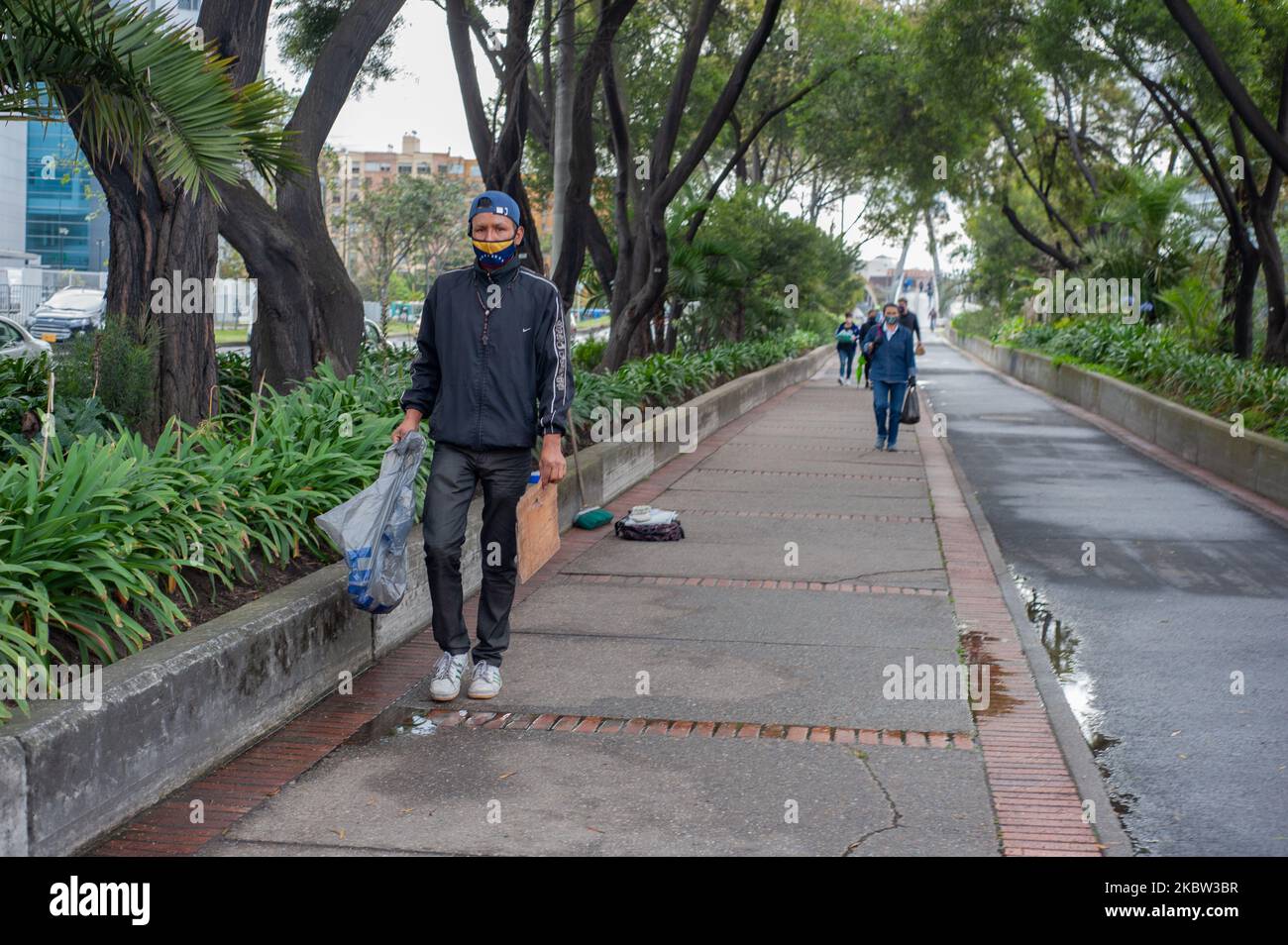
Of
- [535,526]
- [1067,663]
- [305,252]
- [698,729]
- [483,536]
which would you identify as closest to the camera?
[698,729]

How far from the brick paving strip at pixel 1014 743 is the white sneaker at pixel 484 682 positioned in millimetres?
1999

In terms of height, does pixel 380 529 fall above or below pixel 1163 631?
above

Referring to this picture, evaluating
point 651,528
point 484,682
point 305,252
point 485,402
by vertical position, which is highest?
point 305,252

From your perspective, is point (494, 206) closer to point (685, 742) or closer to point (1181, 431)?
point (685, 742)

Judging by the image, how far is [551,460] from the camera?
19.3 ft

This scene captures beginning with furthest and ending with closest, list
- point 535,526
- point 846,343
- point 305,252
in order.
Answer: point 846,343
point 305,252
point 535,526

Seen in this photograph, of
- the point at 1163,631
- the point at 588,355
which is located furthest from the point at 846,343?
the point at 1163,631

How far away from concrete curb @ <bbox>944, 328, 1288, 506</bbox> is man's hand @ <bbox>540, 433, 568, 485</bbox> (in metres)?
8.45

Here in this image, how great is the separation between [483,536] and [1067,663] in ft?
9.53

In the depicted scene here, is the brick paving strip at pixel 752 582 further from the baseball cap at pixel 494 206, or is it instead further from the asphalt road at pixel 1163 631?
the baseball cap at pixel 494 206

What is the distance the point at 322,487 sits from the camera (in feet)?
23.6
